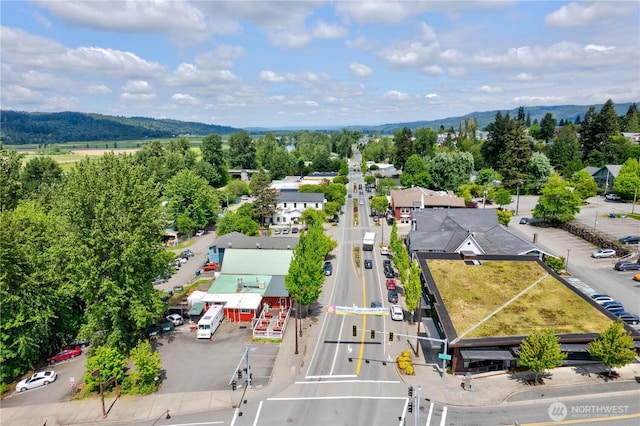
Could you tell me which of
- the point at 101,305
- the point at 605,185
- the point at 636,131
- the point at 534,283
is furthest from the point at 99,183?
the point at 636,131

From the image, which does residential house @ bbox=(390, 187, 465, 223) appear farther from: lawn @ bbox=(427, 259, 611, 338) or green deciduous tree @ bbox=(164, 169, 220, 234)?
green deciduous tree @ bbox=(164, 169, 220, 234)

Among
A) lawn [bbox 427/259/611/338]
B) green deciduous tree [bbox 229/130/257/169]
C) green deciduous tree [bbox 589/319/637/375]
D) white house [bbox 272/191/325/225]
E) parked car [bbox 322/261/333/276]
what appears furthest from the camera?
green deciduous tree [bbox 229/130/257/169]

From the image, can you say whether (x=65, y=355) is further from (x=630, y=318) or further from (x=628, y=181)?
(x=628, y=181)

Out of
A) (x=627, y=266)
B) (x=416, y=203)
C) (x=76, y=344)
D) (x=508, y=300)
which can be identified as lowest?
(x=76, y=344)

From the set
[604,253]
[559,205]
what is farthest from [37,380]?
[559,205]

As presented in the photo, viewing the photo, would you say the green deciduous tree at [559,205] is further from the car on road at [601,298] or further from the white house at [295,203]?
the white house at [295,203]

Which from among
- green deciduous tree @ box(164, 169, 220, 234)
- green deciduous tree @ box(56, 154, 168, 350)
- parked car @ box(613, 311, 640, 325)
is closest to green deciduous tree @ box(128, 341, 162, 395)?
green deciduous tree @ box(56, 154, 168, 350)

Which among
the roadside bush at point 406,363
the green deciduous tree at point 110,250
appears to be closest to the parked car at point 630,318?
the roadside bush at point 406,363
